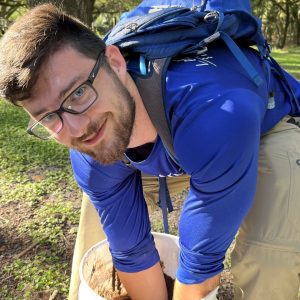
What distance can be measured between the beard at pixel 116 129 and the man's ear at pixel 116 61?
0.02 meters

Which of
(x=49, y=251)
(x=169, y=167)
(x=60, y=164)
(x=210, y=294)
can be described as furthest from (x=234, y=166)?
(x=60, y=164)

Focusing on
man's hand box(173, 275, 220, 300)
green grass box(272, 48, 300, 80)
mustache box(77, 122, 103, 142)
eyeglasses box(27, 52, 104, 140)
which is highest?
eyeglasses box(27, 52, 104, 140)

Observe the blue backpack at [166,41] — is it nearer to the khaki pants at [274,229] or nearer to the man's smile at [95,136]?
the man's smile at [95,136]

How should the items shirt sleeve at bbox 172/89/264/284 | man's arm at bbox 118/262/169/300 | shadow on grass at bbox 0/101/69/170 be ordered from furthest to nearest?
shadow on grass at bbox 0/101/69/170 → man's arm at bbox 118/262/169/300 → shirt sleeve at bbox 172/89/264/284

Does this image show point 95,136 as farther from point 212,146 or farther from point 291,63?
point 291,63

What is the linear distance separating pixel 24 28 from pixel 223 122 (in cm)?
59

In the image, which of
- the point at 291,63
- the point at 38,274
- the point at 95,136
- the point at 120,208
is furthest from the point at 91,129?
the point at 291,63

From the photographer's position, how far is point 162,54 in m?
1.26

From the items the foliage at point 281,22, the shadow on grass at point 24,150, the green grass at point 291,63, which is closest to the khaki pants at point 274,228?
the shadow on grass at point 24,150

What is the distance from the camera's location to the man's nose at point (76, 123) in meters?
1.25

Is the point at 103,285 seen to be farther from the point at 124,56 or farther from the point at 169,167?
the point at 124,56

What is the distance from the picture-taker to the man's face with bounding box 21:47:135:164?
1.22m

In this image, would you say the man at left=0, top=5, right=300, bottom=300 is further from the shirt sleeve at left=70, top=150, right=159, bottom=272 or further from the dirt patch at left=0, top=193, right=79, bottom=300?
the dirt patch at left=0, top=193, right=79, bottom=300

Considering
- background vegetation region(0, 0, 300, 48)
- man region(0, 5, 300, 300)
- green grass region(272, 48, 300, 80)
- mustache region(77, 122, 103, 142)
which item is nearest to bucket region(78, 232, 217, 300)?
man region(0, 5, 300, 300)
